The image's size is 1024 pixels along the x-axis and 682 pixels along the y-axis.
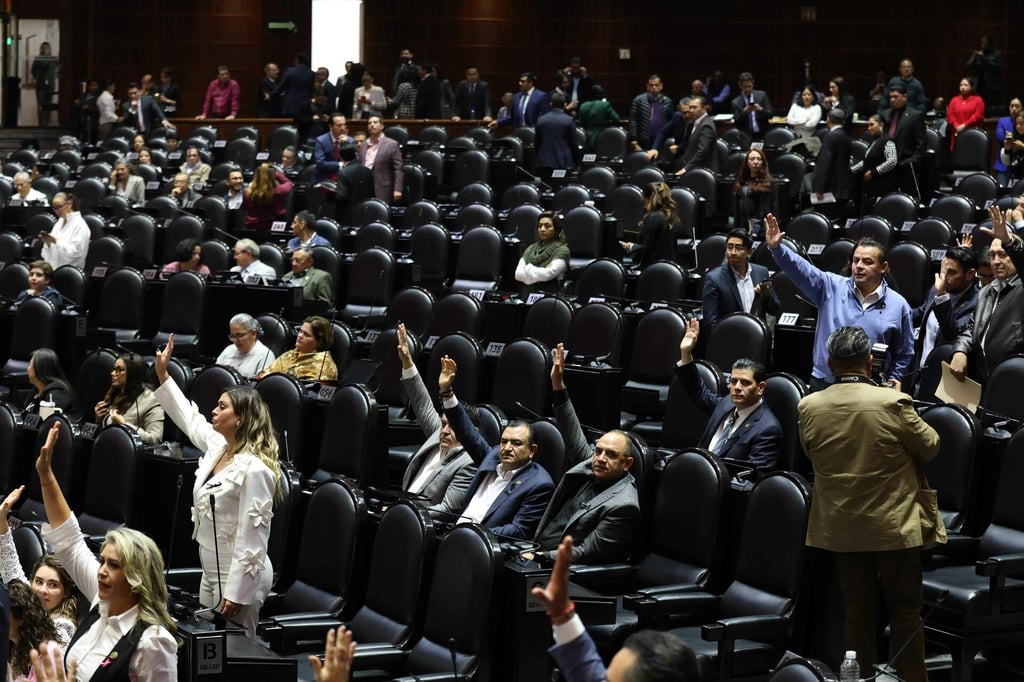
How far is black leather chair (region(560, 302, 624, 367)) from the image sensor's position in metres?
6.87

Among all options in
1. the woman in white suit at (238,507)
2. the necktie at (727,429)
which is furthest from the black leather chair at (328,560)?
the necktie at (727,429)

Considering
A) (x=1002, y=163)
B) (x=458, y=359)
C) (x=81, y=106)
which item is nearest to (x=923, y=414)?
(x=458, y=359)

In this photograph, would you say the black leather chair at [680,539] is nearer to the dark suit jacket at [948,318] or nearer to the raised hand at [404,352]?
the raised hand at [404,352]

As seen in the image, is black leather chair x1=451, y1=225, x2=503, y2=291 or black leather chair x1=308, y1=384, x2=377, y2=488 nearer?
black leather chair x1=308, y1=384, x2=377, y2=488

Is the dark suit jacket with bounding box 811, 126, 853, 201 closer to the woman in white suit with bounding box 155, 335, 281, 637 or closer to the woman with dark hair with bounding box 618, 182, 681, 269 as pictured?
the woman with dark hair with bounding box 618, 182, 681, 269

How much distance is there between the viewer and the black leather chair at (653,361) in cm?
678

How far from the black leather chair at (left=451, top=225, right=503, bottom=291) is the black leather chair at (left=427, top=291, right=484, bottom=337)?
4.10ft

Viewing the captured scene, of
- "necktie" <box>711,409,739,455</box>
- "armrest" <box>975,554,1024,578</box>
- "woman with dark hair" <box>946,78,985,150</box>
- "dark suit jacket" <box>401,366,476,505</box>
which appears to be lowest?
"dark suit jacket" <box>401,366,476,505</box>

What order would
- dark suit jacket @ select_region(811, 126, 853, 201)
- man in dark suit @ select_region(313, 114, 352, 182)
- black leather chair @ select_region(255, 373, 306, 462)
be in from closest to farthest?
black leather chair @ select_region(255, 373, 306, 462)
dark suit jacket @ select_region(811, 126, 853, 201)
man in dark suit @ select_region(313, 114, 352, 182)

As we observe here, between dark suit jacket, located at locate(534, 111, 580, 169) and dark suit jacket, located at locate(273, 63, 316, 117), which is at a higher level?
dark suit jacket, located at locate(273, 63, 316, 117)

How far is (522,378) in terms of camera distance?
21.4ft


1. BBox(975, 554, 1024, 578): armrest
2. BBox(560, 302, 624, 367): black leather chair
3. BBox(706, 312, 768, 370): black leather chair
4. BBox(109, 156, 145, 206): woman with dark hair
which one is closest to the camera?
BBox(975, 554, 1024, 578): armrest

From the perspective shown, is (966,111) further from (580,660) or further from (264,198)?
(580,660)

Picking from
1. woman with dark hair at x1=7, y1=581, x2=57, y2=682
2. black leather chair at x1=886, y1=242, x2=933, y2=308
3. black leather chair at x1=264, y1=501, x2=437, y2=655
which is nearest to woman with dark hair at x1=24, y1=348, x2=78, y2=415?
black leather chair at x1=264, y1=501, x2=437, y2=655
